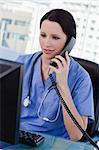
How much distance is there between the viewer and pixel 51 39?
1259 millimetres

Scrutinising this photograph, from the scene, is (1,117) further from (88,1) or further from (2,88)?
(88,1)

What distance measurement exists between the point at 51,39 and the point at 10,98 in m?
0.60

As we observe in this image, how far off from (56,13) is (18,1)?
1.40 metres

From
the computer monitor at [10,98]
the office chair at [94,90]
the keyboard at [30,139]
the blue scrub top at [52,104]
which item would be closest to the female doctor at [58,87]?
the blue scrub top at [52,104]

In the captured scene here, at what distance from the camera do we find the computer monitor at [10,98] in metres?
0.69

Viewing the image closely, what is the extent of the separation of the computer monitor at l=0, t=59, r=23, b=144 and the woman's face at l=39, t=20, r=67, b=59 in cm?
57

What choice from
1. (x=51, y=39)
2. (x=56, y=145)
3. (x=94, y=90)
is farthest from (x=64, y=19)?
(x=56, y=145)

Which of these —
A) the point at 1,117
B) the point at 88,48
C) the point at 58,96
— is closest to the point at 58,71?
the point at 58,96

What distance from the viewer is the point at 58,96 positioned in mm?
1217

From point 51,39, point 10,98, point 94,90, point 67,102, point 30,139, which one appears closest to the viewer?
point 10,98

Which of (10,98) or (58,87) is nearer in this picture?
(10,98)

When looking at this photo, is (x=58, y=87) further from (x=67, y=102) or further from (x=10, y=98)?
(x=10, y=98)

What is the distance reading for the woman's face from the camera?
4.11 ft

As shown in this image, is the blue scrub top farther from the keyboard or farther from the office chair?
the keyboard
